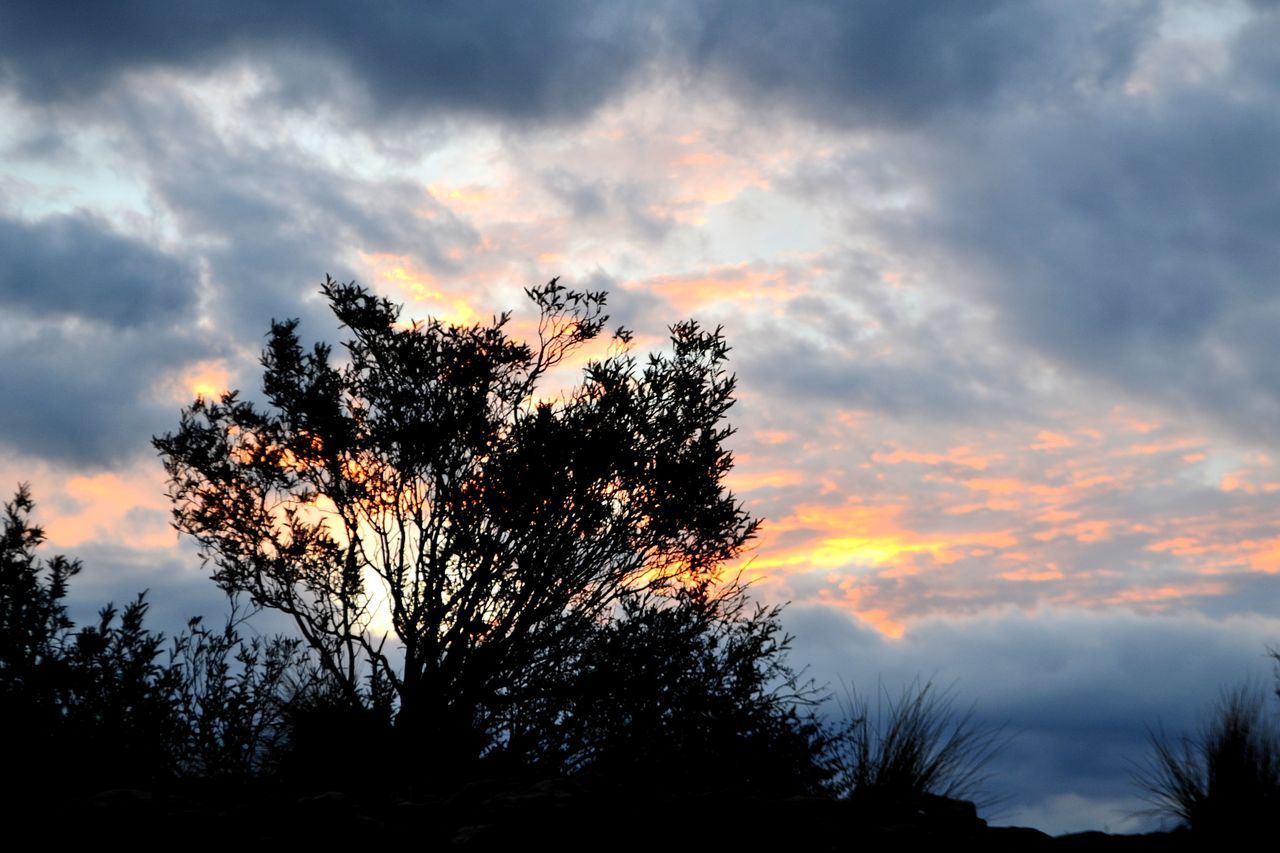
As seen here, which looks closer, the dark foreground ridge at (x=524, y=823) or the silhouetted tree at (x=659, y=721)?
the dark foreground ridge at (x=524, y=823)

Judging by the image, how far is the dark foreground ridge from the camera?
20.9 feet

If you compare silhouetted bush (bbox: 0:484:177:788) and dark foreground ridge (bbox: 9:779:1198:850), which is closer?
dark foreground ridge (bbox: 9:779:1198:850)

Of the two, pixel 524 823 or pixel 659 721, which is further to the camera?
pixel 659 721

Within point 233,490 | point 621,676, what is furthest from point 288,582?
point 621,676

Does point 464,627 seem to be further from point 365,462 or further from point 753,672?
point 753,672

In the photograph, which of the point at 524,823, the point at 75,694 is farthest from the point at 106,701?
the point at 524,823

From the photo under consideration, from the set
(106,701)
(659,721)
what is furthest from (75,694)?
(659,721)

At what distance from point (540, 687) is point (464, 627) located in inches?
49.1

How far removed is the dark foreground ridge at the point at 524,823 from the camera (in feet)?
20.9

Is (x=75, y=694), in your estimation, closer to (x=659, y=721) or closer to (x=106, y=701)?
(x=106, y=701)

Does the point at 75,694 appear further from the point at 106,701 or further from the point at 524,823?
the point at 524,823

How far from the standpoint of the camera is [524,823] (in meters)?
6.41

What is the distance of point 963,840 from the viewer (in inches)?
266

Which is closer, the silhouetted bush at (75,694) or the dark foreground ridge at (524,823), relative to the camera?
the dark foreground ridge at (524,823)
